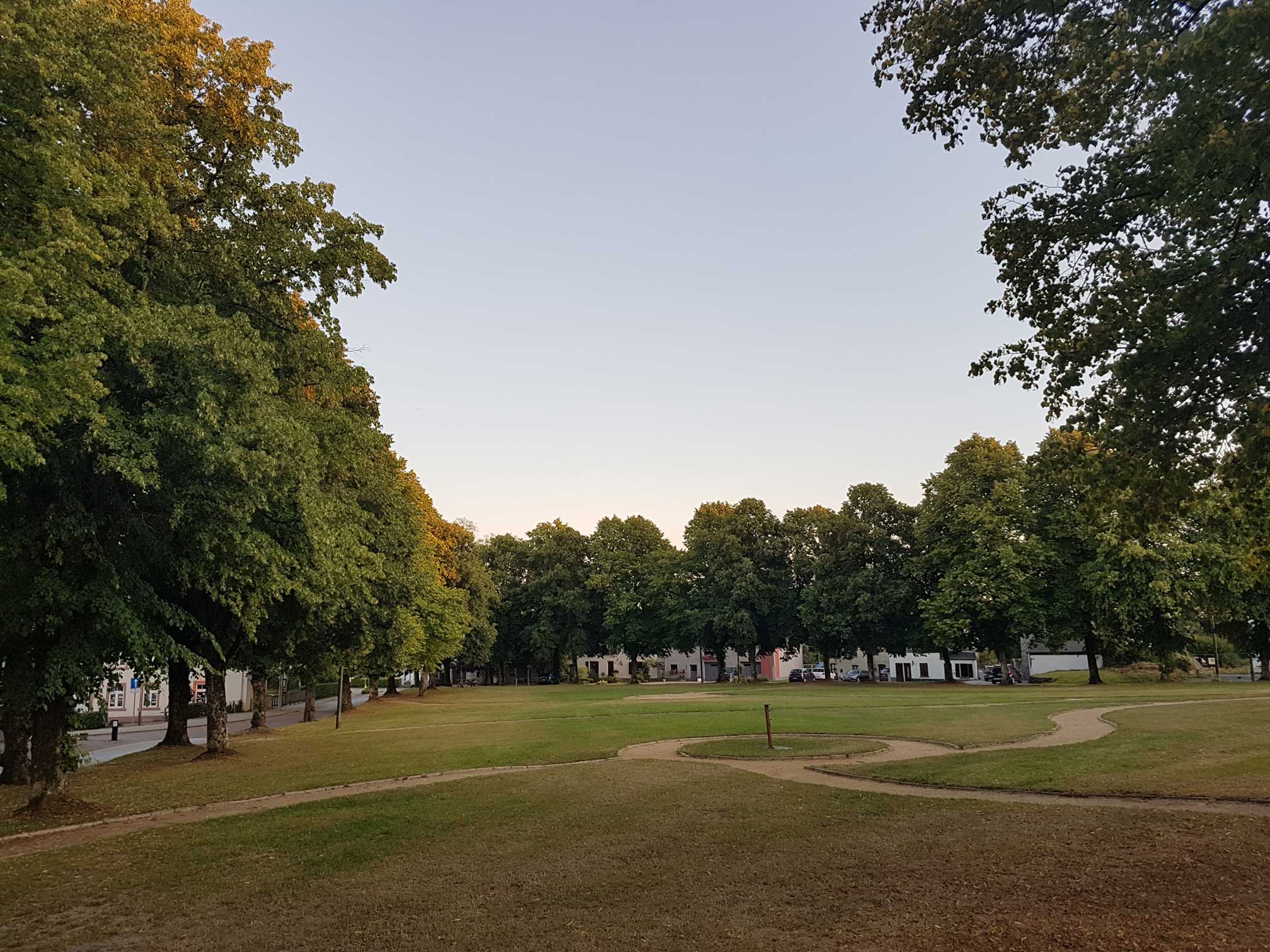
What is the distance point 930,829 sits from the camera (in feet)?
41.2

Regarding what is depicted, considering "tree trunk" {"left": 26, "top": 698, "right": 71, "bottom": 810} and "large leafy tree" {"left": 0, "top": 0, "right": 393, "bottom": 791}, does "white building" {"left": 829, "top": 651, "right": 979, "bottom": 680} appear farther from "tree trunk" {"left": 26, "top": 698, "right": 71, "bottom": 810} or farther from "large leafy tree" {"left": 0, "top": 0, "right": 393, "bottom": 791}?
"tree trunk" {"left": 26, "top": 698, "right": 71, "bottom": 810}

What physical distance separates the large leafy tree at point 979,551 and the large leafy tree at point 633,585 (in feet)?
100

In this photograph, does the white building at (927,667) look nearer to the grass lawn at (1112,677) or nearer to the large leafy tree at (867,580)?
the grass lawn at (1112,677)

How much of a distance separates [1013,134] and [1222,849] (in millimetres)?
10419

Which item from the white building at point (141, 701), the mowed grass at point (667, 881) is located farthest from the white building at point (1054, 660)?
the mowed grass at point (667, 881)

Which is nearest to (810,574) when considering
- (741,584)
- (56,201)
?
(741,584)

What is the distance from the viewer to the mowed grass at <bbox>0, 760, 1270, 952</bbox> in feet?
26.7

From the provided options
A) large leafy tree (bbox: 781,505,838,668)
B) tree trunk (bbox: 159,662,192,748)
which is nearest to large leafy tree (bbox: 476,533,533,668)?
large leafy tree (bbox: 781,505,838,668)

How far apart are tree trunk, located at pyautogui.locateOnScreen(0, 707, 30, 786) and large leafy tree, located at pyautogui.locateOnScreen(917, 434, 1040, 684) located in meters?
55.1

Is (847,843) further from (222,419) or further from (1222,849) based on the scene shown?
(222,419)

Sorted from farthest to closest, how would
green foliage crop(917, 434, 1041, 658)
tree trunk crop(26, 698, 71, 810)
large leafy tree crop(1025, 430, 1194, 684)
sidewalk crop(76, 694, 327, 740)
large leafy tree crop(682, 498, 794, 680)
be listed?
large leafy tree crop(682, 498, 794, 680) < green foliage crop(917, 434, 1041, 658) < large leafy tree crop(1025, 430, 1194, 684) < sidewalk crop(76, 694, 327, 740) < tree trunk crop(26, 698, 71, 810)

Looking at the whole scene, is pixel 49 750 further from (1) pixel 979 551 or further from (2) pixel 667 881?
(1) pixel 979 551

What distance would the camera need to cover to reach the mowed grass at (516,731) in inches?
794

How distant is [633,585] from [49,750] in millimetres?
77887
